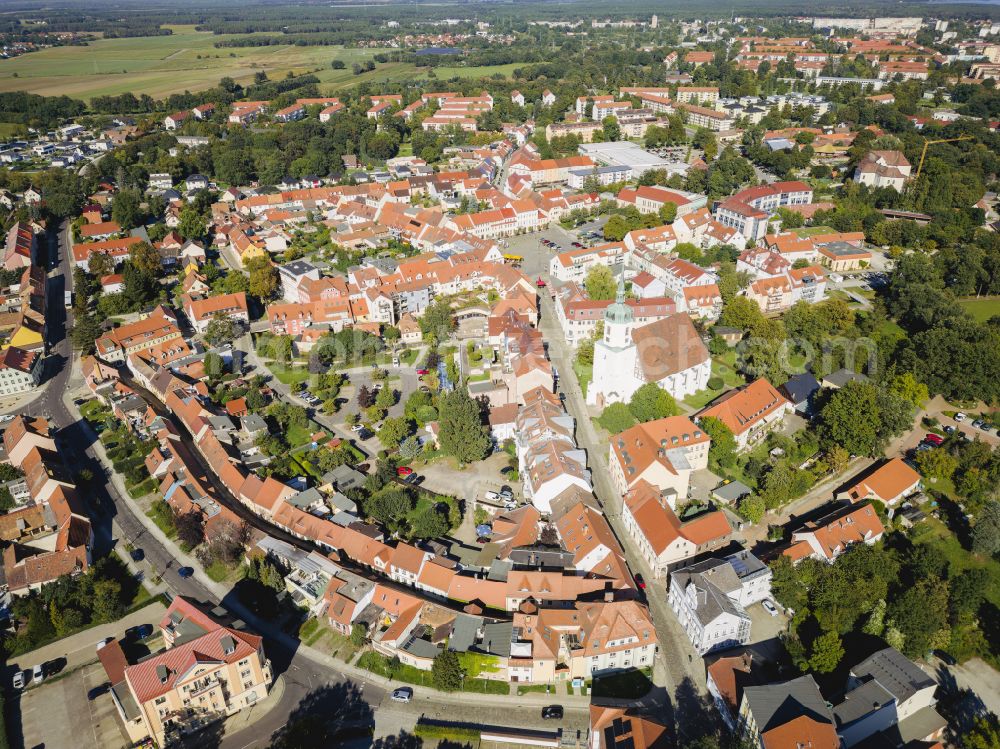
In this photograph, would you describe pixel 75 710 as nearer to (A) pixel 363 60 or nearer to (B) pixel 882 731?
(B) pixel 882 731

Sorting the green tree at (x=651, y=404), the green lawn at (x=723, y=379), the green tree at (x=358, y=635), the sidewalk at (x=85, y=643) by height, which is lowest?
the sidewalk at (x=85, y=643)

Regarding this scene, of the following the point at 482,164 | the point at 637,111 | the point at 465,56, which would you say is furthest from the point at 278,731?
the point at 465,56

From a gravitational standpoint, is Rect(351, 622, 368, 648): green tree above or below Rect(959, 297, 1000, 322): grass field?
above

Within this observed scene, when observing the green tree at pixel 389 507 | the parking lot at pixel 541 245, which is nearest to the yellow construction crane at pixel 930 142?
the parking lot at pixel 541 245

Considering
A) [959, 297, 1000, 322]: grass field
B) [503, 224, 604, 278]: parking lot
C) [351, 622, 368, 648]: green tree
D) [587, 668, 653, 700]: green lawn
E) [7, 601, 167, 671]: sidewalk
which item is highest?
[503, 224, 604, 278]: parking lot

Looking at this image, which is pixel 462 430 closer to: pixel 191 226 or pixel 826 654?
pixel 826 654

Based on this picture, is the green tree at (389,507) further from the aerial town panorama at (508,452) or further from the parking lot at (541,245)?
the parking lot at (541,245)

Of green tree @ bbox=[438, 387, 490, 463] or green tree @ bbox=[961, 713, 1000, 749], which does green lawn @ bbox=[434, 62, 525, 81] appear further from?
green tree @ bbox=[961, 713, 1000, 749]

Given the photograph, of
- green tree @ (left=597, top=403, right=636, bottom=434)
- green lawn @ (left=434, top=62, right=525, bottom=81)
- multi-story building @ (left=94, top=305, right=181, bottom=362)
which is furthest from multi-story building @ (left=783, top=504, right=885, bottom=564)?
green lawn @ (left=434, top=62, right=525, bottom=81)
